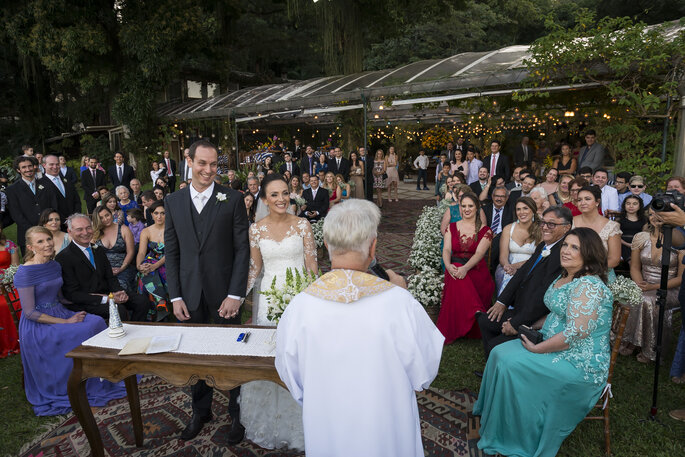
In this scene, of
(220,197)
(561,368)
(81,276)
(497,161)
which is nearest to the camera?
(561,368)

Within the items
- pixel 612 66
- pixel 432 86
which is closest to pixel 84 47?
pixel 432 86

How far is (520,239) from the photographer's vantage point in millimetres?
5238

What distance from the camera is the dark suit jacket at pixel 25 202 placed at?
22.6 ft

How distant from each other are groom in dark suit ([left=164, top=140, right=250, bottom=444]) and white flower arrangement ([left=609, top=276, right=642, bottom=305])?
112 inches

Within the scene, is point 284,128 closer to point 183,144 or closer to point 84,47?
point 183,144

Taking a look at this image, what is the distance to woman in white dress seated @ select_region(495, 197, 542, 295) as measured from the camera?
5.14 m

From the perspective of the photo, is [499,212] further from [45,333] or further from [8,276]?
[8,276]

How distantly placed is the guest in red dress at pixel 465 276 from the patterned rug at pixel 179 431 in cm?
114

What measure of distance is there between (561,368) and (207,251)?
2.80 m

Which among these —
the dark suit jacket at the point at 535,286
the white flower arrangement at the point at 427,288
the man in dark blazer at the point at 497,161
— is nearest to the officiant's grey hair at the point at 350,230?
the dark suit jacket at the point at 535,286

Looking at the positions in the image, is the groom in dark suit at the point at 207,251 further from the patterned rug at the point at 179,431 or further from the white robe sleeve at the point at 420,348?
the white robe sleeve at the point at 420,348

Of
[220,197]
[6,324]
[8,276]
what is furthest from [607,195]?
[6,324]

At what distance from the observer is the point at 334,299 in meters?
1.95

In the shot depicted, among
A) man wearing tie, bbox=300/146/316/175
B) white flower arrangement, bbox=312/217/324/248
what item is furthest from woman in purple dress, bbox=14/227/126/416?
man wearing tie, bbox=300/146/316/175
